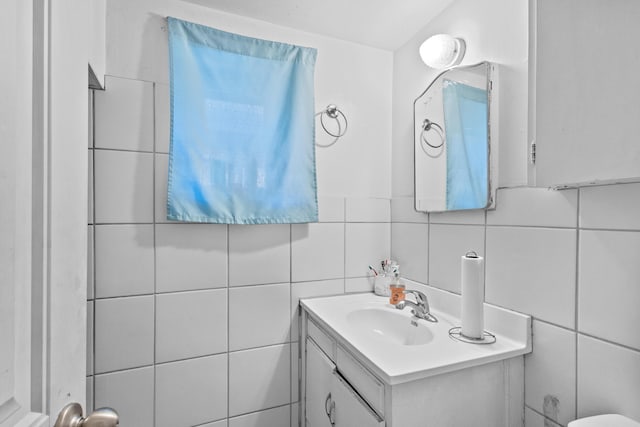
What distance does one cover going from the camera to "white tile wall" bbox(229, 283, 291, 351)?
1377 millimetres

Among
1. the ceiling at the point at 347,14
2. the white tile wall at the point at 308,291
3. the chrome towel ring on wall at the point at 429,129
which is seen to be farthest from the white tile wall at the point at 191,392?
the ceiling at the point at 347,14

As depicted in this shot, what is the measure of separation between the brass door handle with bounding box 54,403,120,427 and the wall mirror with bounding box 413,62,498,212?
1137 mm

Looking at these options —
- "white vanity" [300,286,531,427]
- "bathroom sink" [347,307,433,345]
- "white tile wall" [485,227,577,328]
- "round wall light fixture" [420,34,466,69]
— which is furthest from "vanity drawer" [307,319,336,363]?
"round wall light fixture" [420,34,466,69]

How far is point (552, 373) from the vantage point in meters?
0.90

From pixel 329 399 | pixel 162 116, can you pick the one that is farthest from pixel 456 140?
pixel 162 116

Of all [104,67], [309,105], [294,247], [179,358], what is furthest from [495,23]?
[179,358]

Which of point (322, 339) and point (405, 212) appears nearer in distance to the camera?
point (322, 339)

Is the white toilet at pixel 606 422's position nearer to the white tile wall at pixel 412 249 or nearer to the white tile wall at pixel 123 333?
the white tile wall at pixel 412 249

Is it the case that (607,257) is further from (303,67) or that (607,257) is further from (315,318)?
(303,67)

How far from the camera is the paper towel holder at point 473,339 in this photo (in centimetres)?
98

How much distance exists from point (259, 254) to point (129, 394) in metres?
0.74

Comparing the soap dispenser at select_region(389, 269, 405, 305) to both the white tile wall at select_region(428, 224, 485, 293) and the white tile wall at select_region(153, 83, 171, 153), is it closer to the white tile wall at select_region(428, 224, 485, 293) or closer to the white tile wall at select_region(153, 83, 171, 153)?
the white tile wall at select_region(428, 224, 485, 293)

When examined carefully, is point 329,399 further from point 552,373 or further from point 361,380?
point 552,373

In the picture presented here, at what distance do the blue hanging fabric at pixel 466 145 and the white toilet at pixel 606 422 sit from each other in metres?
0.63
